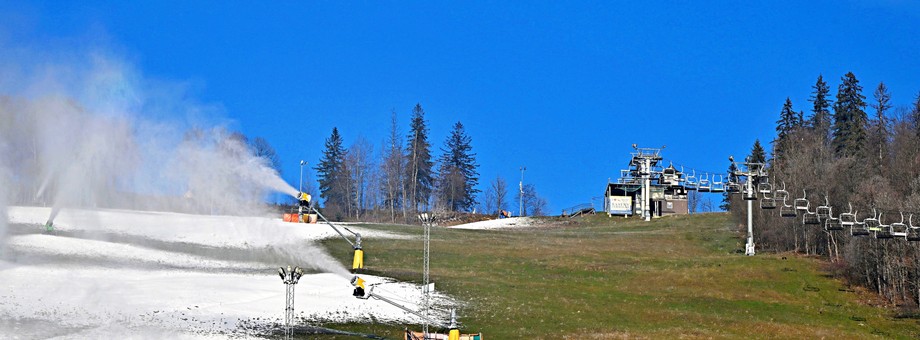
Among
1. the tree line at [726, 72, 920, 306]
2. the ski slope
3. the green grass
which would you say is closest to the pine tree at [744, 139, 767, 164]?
the tree line at [726, 72, 920, 306]

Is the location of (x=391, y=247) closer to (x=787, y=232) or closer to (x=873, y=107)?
(x=787, y=232)

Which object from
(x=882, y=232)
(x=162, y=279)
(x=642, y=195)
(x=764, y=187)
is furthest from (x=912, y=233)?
(x=642, y=195)

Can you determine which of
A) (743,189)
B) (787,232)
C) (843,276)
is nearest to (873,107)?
(787,232)

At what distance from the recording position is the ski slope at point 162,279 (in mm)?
48000

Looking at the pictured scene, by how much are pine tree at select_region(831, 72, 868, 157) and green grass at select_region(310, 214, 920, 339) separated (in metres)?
39.7

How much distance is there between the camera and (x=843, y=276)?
78.3 meters

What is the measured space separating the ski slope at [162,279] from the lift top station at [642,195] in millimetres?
58596

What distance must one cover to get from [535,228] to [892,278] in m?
64.7

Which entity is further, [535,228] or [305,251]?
[535,228]

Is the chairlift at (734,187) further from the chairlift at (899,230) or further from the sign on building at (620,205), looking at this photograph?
the sign on building at (620,205)

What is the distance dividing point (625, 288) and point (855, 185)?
35.9 metres

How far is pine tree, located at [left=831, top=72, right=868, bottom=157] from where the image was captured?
134 meters

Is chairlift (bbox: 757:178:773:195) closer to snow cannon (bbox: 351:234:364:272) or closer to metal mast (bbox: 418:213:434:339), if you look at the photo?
snow cannon (bbox: 351:234:364:272)

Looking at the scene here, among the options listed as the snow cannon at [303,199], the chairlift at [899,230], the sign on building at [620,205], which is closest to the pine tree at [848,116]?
the sign on building at [620,205]
